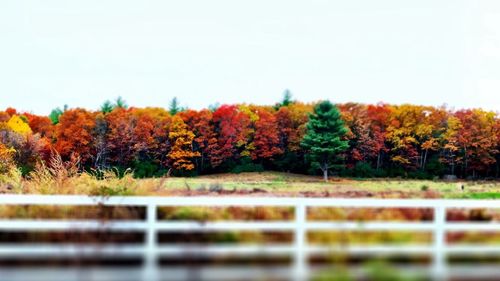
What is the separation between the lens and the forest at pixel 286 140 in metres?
74.3

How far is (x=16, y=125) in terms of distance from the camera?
74375 millimetres

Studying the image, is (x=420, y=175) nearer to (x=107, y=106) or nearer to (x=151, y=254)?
(x=107, y=106)

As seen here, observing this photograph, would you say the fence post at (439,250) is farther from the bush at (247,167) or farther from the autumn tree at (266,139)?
the autumn tree at (266,139)

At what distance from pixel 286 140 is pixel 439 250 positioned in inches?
2883

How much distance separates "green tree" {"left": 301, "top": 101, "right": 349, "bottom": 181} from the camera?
3019 inches

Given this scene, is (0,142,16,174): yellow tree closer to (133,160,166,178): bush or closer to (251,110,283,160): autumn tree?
(133,160,166,178): bush

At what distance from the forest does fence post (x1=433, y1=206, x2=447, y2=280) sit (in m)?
64.1

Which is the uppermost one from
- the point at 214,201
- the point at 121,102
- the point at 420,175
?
the point at 121,102

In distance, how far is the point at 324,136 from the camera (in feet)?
252

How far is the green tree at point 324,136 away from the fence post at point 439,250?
221ft

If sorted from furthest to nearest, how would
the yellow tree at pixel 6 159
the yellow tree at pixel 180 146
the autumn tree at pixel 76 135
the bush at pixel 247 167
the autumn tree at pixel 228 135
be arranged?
1. the autumn tree at pixel 228 135
2. the bush at pixel 247 167
3. the yellow tree at pixel 180 146
4. the autumn tree at pixel 76 135
5. the yellow tree at pixel 6 159

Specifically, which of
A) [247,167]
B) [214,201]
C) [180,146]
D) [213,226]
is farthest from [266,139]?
[213,226]

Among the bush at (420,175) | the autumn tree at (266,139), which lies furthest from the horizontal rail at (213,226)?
the bush at (420,175)

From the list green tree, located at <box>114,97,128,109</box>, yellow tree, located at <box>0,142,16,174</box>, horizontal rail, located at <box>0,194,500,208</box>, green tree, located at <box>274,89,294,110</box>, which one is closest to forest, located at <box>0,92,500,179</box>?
green tree, located at <box>274,89,294,110</box>
